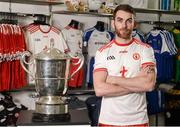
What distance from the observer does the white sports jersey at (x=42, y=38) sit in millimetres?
3859

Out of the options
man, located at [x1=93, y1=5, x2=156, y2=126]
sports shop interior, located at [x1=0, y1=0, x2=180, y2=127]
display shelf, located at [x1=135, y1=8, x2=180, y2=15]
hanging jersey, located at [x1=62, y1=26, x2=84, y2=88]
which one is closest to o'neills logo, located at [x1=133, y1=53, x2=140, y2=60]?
man, located at [x1=93, y1=5, x2=156, y2=126]

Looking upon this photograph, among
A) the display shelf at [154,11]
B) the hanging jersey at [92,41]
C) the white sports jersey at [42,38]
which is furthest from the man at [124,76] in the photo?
the display shelf at [154,11]

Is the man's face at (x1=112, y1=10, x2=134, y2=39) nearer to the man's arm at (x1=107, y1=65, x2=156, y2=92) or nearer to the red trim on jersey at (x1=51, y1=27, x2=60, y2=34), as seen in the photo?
the man's arm at (x1=107, y1=65, x2=156, y2=92)

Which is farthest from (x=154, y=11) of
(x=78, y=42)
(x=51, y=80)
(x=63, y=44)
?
(x=51, y=80)

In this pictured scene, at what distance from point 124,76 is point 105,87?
15 cm

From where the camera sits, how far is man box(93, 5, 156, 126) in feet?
7.33

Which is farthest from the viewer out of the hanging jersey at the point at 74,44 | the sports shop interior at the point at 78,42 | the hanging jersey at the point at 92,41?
the hanging jersey at the point at 92,41

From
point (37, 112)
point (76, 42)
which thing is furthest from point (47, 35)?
point (37, 112)

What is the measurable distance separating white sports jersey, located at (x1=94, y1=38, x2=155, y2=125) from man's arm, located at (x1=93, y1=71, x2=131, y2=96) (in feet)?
0.12

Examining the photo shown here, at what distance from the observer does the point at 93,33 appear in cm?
436

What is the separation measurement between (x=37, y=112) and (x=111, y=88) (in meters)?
0.54

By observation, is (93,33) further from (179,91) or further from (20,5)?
(179,91)

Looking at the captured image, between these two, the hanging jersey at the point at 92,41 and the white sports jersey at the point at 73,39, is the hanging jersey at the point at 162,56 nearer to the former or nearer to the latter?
the hanging jersey at the point at 92,41

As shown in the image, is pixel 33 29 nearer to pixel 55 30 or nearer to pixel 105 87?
pixel 55 30
